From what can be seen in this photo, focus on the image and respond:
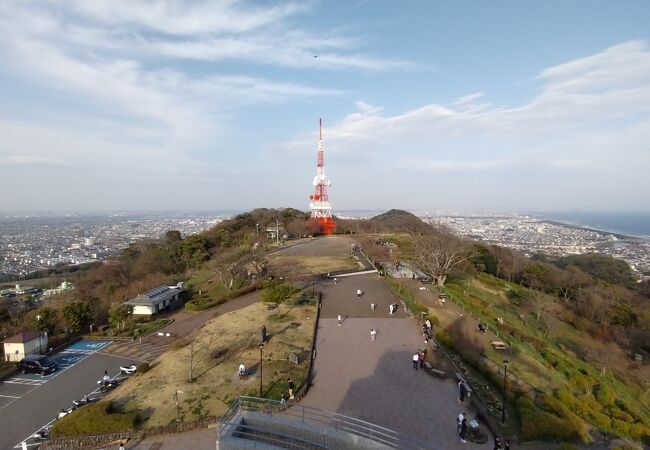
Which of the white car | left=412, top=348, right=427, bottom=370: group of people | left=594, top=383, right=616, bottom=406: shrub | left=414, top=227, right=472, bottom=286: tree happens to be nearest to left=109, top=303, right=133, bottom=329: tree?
the white car

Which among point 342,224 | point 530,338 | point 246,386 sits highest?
point 342,224

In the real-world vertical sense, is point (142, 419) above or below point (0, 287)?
above

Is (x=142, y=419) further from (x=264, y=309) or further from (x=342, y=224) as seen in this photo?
(x=342, y=224)

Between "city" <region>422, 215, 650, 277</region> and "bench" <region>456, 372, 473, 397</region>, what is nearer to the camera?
"bench" <region>456, 372, 473, 397</region>

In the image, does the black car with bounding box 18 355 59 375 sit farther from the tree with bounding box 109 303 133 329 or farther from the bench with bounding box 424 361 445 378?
the bench with bounding box 424 361 445 378

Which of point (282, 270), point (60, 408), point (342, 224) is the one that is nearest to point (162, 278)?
point (282, 270)

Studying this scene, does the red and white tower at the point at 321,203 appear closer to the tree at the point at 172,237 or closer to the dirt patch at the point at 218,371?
the tree at the point at 172,237
